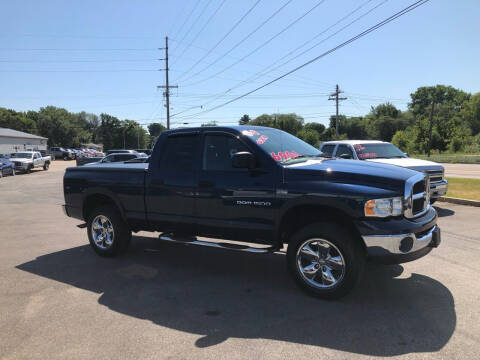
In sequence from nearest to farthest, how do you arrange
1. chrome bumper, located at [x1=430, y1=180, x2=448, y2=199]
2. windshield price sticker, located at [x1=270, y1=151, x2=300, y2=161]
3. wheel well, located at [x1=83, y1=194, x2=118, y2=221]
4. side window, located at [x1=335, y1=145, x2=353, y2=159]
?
windshield price sticker, located at [x1=270, y1=151, x2=300, y2=161] → wheel well, located at [x1=83, y1=194, x2=118, y2=221] → chrome bumper, located at [x1=430, y1=180, x2=448, y2=199] → side window, located at [x1=335, y1=145, x2=353, y2=159]

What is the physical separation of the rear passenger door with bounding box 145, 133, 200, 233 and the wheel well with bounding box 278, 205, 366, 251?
1.28 metres

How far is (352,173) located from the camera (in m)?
3.93

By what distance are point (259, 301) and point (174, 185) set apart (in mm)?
1971

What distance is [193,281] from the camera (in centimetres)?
470

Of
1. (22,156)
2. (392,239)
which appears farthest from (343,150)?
(22,156)

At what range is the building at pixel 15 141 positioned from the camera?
5540cm

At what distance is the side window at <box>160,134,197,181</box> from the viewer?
5.01 metres

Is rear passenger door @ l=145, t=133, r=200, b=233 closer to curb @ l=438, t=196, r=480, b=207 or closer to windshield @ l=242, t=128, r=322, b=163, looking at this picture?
windshield @ l=242, t=128, r=322, b=163

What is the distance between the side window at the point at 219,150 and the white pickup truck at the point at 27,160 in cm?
2888

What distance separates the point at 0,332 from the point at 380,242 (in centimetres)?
377

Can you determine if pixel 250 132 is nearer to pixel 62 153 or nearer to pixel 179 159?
pixel 179 159

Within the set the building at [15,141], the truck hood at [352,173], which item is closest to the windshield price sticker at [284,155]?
the truck hood at [352,173]

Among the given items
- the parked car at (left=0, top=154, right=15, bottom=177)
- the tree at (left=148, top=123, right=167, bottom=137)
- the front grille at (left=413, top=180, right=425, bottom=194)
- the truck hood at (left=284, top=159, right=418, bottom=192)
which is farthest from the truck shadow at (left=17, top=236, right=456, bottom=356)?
the tree at (left=148, top=123, right=167, bottom=137)

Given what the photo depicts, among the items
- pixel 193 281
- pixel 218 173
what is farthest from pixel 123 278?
pixel 218 173
